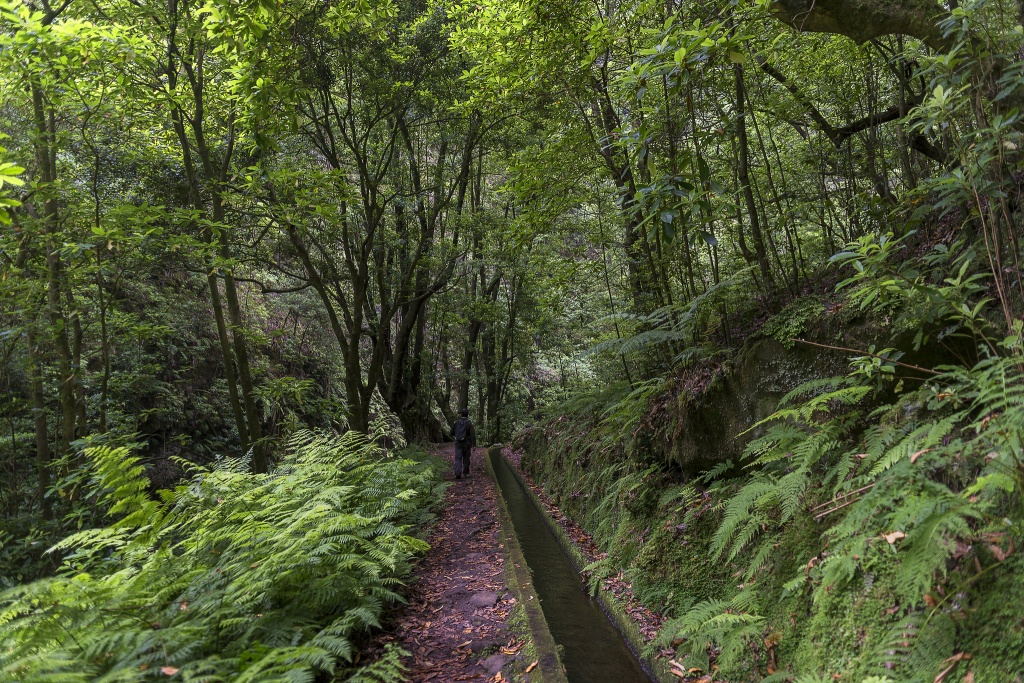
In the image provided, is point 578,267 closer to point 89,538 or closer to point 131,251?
point 131,251

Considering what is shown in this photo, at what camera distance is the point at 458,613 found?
507 centimetres

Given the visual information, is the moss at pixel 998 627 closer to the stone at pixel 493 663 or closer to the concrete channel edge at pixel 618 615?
the concrete channel edge at pixel 618 615

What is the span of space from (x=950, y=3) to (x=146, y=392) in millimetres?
13664

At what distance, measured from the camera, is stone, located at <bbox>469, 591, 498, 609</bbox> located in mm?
5209

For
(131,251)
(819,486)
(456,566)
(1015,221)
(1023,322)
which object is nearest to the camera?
(1023,322)

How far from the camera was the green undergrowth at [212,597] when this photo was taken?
298cm

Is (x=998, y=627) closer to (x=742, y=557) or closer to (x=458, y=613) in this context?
(x=742, y=557)

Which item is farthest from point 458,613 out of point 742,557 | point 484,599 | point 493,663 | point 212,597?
point 742,557

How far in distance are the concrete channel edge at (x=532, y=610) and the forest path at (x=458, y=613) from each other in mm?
119

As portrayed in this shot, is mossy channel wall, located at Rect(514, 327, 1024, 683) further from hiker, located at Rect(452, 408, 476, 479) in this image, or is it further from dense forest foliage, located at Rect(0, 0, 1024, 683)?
hiker, located at Rect(452, 408, 476, 479)

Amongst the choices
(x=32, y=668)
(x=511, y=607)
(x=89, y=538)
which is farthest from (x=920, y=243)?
(x=89, y=538)

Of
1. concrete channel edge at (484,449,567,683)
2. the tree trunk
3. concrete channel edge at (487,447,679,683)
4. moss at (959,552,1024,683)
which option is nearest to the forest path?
concrete channel edge at (484,449,567,683)

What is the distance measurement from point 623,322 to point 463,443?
5941 mm

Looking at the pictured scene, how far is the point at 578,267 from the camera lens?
9711mm
